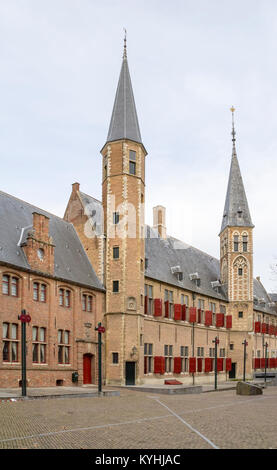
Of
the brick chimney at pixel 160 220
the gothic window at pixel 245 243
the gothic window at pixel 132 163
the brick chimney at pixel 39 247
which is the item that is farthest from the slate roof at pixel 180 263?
the brick chimney at pixel 39 247

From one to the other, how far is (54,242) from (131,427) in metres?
20.7

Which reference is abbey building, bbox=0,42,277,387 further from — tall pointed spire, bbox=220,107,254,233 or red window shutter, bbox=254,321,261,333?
red window shutter, bbox=254,321,261,333

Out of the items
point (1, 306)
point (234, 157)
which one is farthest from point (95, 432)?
point (234, 157)

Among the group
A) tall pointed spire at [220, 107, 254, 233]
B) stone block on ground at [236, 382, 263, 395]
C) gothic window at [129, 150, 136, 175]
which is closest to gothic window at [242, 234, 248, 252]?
tall pointed spire at [220, 107, 254, 233]

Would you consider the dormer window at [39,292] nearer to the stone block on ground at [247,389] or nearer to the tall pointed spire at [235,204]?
the stone block on ground at [247,389]

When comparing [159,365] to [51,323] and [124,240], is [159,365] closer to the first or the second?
[124,240]

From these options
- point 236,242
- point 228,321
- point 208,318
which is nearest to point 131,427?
point 208,318

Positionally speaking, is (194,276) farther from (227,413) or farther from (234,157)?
(227,413)

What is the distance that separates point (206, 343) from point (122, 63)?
81.8ft

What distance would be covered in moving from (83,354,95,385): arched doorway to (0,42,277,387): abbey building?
0.06m

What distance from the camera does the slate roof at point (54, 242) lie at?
27703 mm

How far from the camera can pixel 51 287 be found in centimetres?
2955

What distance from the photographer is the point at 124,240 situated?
1380 inches
